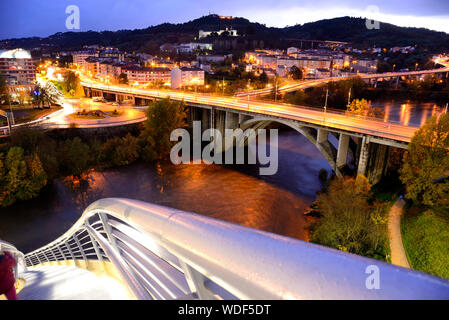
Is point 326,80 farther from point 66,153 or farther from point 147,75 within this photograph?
point 66,153

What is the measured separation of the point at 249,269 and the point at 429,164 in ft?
36.4

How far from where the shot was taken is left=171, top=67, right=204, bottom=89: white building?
4034 centimetres

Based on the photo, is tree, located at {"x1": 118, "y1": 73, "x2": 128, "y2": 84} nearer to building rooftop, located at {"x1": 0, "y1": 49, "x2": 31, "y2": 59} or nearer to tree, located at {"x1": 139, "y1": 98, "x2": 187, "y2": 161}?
building rooftop, located at {"x1": 0, "y1": 49, "x2": 31, "y2": 59}

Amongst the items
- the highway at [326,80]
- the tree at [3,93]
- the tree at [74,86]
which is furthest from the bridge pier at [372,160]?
the tree at [74,86]

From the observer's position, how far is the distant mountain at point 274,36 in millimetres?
84500

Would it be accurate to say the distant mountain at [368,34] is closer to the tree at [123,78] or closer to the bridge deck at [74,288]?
the tree at [123,78]

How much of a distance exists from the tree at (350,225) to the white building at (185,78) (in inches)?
1259

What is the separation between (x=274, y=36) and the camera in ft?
322

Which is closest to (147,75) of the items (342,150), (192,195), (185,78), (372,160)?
(185,78)

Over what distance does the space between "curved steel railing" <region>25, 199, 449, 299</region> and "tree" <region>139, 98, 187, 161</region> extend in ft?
57.2

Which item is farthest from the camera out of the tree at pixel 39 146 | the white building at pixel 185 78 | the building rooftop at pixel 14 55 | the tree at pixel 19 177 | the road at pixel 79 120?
the white building at pixel 185 78

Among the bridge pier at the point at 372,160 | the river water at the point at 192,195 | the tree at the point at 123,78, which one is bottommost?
the river water at the point at 192,195

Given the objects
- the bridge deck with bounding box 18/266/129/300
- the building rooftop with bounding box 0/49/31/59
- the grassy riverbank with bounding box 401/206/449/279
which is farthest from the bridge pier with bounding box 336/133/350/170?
the building rooftop with bounding box 0/49/31/59
